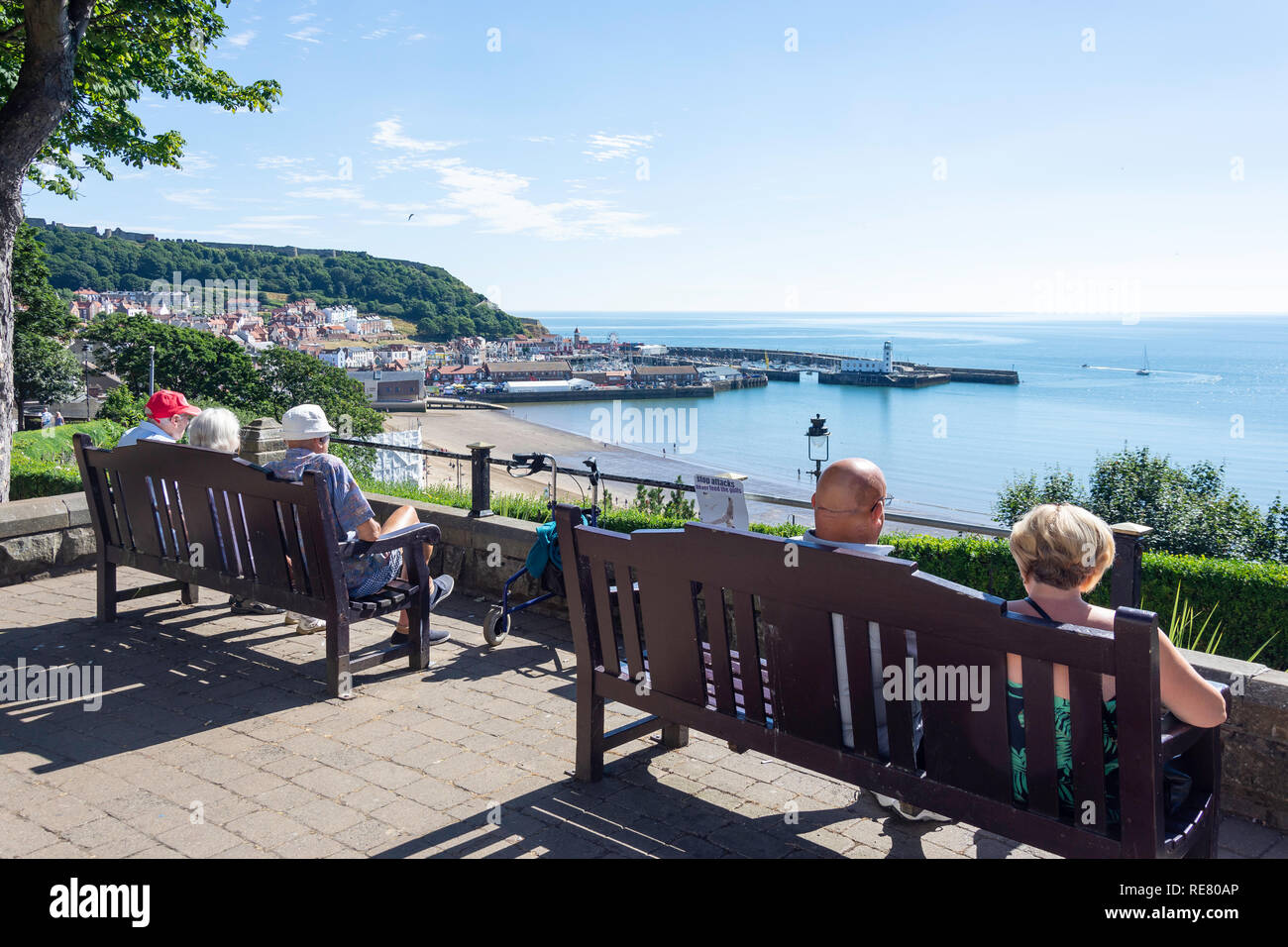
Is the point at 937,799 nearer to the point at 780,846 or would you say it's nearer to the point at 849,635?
the point at 849,635

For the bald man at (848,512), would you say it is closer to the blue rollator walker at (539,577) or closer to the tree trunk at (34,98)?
the blue rollator walker at (539,577)

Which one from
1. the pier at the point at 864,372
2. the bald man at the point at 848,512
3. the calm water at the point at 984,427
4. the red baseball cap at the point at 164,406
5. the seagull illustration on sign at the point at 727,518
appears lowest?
the calm water at the point at 984,427

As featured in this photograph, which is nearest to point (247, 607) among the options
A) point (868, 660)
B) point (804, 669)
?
point (804, 669)

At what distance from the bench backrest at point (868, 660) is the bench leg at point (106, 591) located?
3.66 meters

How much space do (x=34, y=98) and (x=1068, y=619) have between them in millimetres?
8954

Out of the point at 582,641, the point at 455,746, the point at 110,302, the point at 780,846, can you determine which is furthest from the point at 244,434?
the point at 110,302

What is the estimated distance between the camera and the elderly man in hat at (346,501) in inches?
192

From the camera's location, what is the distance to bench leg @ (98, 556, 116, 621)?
19.1ft

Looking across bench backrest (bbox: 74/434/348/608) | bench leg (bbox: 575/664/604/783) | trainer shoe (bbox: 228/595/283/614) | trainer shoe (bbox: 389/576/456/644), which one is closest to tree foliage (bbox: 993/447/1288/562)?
trainer shoe (bbox: 389/576/456/644)

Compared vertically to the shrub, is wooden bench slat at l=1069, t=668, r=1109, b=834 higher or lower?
higher

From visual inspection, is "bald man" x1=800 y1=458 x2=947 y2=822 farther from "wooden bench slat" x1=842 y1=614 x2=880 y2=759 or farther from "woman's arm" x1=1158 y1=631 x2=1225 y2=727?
"woman's arm" x1=1158 y1=631 x2=1225 y2=727

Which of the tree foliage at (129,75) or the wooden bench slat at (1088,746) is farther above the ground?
the tree foliage at (129,75)

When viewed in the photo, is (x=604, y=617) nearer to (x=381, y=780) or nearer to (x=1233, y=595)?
(x=381, y=780)

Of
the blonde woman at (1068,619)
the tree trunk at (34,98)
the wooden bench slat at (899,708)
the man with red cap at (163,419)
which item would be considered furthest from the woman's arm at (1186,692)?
the tree trunk at (34,98)
